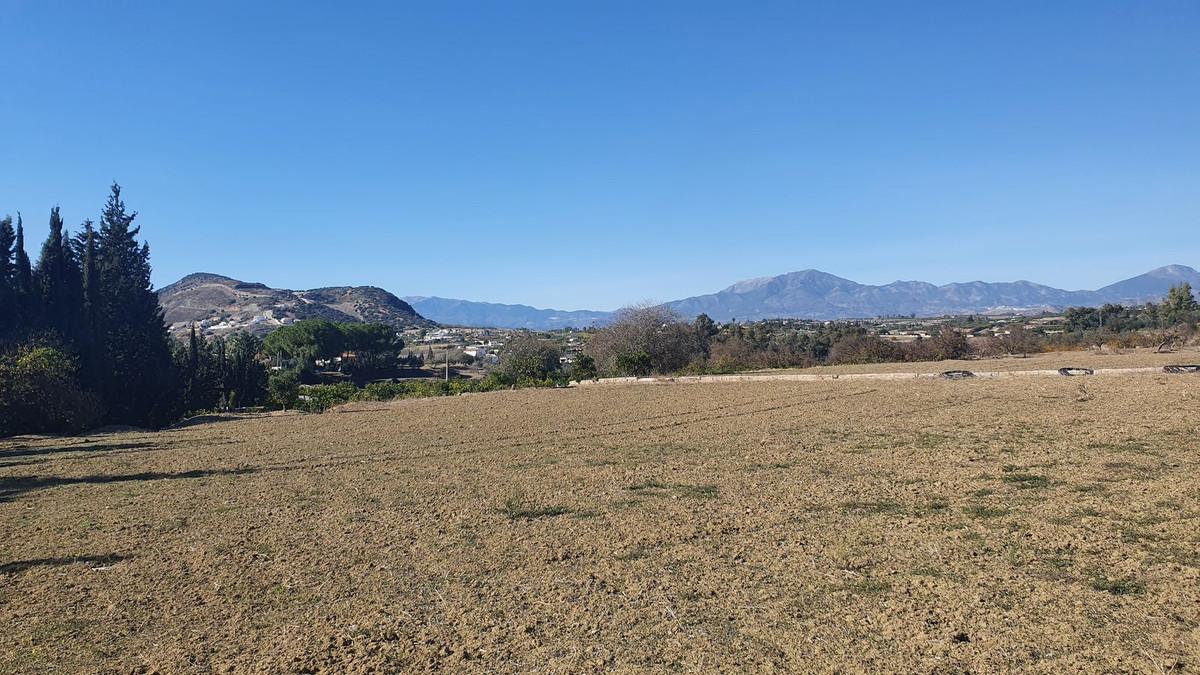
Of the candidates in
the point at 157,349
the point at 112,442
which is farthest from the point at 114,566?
the point at 157,349

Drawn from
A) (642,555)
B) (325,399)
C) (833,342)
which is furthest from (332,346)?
(642,555)

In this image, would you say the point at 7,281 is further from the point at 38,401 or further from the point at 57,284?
the point at 38,401

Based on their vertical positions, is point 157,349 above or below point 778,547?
above

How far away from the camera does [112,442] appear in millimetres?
17344

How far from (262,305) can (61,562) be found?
136679 mm

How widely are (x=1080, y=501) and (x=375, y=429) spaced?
14689 mm

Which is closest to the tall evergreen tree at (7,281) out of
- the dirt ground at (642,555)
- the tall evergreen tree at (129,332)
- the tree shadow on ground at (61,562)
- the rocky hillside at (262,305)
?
the tall evergreen tree at (129,332)

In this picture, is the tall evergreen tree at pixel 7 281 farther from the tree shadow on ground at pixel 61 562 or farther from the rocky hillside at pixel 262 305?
the rocky hillside at pixel 262 305

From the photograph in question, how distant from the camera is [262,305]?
131750 millimetres

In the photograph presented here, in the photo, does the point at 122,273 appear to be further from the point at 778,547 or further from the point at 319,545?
the point at 778,547

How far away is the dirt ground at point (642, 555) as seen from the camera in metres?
4.48

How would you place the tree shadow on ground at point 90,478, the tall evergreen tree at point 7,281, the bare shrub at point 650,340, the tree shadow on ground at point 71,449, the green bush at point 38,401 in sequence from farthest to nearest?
the bare shrub at point 650,340, the tall evergreen tree at point 7,281, the green bush at point 38,401, the tree shadow on ground at point 71,449, the tree shadow on ground at point 90,478

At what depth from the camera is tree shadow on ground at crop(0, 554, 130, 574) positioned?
21.7ft

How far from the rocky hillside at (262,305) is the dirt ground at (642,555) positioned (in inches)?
4264
